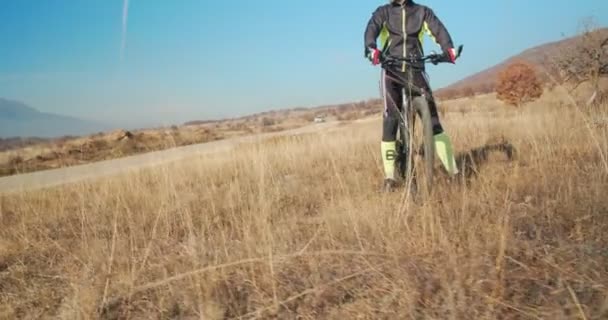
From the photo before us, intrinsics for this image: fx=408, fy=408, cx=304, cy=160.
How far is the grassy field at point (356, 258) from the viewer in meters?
1.76

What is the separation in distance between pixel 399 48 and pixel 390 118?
2.15ft

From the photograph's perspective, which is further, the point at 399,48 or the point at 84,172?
the point at 84,172

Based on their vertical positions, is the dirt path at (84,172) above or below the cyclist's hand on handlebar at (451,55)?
below

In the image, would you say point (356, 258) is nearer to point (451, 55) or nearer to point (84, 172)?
point (451, 55)

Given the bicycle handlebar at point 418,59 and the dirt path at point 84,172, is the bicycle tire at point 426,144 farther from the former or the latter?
the dirt path at point 84,172

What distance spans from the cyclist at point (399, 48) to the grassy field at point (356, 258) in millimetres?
363

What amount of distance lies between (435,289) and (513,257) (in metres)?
0.51

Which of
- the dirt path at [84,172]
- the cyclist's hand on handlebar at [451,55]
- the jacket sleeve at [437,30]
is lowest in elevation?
the dirt path at [84,172]

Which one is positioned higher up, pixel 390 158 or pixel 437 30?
pixel 437 30

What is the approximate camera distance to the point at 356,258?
2.27 m

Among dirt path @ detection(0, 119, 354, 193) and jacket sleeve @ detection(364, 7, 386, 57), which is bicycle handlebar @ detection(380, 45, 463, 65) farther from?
dirt path @ detection(0, 119, 354, 193)

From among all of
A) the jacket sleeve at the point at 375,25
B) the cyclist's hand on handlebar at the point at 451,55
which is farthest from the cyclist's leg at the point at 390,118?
the cyclist's hand on handlebar at the point at 451,55

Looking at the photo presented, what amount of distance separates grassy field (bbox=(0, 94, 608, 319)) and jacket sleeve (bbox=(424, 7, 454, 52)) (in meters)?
1.22

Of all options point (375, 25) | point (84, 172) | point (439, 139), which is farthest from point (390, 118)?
point (84, 172)
